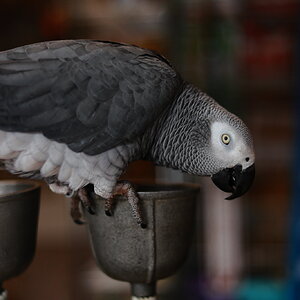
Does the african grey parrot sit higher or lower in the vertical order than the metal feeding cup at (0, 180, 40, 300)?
higher

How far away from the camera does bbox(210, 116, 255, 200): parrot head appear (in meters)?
0.80

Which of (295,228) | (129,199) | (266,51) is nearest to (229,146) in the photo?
(129,199)

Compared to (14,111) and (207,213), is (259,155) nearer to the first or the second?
(207,213)

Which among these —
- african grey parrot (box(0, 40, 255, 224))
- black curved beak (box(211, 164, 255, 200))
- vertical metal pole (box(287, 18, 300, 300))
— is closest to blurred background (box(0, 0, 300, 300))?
vertical metal pole (box(287, 18, 300, 300))

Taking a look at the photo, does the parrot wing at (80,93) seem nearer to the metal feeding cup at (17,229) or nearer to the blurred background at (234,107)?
the metal feeding cup at (17,229)

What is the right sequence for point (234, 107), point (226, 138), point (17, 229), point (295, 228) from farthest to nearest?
point (234, 107) < point (295, 228) < point (226, 138) < point (17, 229)

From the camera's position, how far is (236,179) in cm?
82

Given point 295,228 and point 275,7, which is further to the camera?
point 275,7

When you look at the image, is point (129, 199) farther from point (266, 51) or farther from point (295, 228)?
point (266, 51)

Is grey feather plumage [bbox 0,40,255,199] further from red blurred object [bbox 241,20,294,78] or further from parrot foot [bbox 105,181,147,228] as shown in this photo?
red blurred object [bbox 241,20,294,78]

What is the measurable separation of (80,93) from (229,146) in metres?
0.25

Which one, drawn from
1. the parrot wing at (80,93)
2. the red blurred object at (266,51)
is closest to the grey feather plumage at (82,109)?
the parrot wing at (80,93)

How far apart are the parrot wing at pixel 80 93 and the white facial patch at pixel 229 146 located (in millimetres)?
111

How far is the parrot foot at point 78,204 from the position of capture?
2.42 ft
